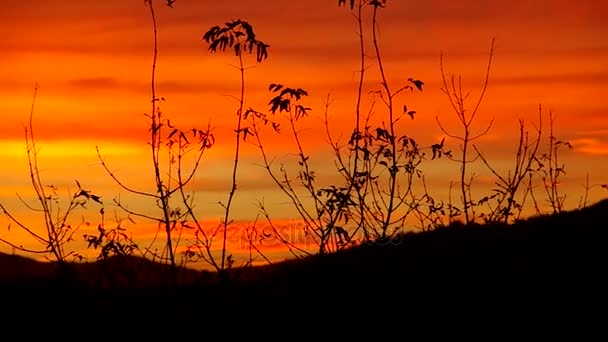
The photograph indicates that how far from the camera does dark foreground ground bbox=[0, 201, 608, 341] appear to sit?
26.8ft

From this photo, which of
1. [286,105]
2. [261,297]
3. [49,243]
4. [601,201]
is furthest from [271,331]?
[601,201]

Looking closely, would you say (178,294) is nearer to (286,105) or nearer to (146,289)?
(146,289)

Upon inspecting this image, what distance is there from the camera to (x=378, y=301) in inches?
340

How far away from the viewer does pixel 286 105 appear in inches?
420

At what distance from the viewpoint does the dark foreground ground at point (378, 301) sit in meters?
8.16

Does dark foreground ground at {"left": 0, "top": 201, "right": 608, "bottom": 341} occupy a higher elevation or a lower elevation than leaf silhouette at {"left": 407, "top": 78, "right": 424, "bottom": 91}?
lower

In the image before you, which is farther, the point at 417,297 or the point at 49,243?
the point at 49,243

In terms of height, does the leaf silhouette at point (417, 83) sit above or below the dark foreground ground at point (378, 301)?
above

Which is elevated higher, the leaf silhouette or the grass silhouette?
the leaf silhouette

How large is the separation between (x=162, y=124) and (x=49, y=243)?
177cm

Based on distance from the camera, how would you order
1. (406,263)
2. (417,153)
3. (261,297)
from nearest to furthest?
(261,297), (406,263), (417,153)

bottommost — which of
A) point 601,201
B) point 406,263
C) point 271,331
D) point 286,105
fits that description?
point 271,331

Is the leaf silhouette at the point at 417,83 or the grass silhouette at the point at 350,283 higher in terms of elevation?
the leaf silhouette at the point at 417,83

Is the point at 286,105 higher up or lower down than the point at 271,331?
higher up
